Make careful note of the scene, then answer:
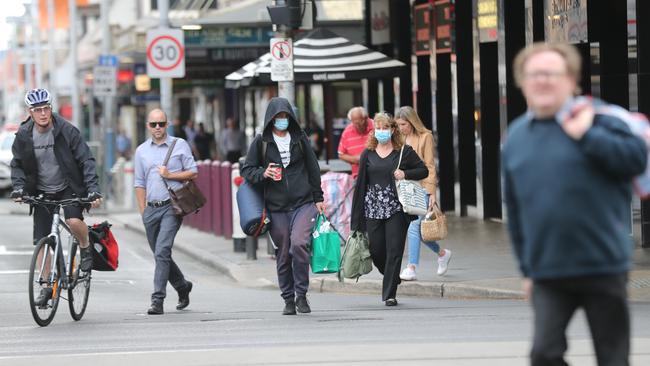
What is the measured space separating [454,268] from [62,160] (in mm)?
5030

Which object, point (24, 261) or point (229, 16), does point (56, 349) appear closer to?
point (24, 261)

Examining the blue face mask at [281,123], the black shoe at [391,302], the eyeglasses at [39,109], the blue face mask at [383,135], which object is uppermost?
the eyeglasses at [39,109]

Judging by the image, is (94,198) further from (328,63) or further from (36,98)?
(328,63)

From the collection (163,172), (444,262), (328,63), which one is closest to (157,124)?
(163,172)

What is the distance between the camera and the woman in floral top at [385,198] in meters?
12.2

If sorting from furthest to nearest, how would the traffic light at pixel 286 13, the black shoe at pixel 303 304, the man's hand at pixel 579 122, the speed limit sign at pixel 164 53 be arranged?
the speed limit sign at pixel 164 53 → the traffic light at pixel 286 13 → the black shoe at pixel 303 304 → the man's hand at pixel 579 122

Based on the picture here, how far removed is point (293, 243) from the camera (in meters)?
11.6

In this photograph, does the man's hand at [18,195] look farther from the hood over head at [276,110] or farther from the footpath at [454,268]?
the footpath at [454,268]

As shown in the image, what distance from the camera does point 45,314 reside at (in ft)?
37.2

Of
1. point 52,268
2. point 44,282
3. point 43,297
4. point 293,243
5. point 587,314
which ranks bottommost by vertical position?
point 43,297

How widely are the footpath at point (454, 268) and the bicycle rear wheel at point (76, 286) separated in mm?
3295

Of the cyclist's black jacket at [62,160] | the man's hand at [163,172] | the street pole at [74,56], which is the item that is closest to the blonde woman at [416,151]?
the man's hand at [163,172]

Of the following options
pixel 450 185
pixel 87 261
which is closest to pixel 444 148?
pixel 450 185

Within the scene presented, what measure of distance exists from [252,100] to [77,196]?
31525 mm
